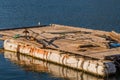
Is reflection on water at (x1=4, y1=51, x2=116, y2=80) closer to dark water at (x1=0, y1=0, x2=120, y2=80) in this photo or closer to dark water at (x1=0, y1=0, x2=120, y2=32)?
dark water at (x1=0, y1=0, x2=120, y2=80)

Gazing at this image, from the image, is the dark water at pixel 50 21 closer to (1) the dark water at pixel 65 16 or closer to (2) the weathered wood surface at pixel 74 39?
(1) the dark water at pixel 65 16

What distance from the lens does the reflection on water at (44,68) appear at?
41.0 meters

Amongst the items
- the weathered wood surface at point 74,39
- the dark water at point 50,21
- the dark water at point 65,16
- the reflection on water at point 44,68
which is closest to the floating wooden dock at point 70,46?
the weathered wood surface at point 74,39

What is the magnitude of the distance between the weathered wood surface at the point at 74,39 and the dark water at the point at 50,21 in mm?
2565

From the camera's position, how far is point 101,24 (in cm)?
7519

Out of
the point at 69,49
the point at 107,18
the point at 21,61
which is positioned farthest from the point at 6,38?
the point at 107,18

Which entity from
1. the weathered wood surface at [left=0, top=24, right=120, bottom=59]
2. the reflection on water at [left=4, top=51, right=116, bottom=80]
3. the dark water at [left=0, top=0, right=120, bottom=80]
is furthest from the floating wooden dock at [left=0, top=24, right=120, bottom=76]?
the dark water at [left=0, top=0, right=120, bottom=80]

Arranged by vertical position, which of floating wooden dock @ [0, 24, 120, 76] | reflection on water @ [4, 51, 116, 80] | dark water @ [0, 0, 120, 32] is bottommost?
reflection on water @ [4, 51, 116, 80]

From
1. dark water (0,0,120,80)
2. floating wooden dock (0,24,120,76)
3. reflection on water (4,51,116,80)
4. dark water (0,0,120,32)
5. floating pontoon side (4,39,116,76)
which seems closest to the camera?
floating pontoon side (4,39,116,76)

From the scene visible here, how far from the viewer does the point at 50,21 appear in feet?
268

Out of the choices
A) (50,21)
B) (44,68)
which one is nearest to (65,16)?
(50,21)

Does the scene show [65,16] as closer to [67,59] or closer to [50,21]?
[50,21]

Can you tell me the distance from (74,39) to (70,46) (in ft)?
9.66

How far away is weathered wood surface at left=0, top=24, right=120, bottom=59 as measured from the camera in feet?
143
